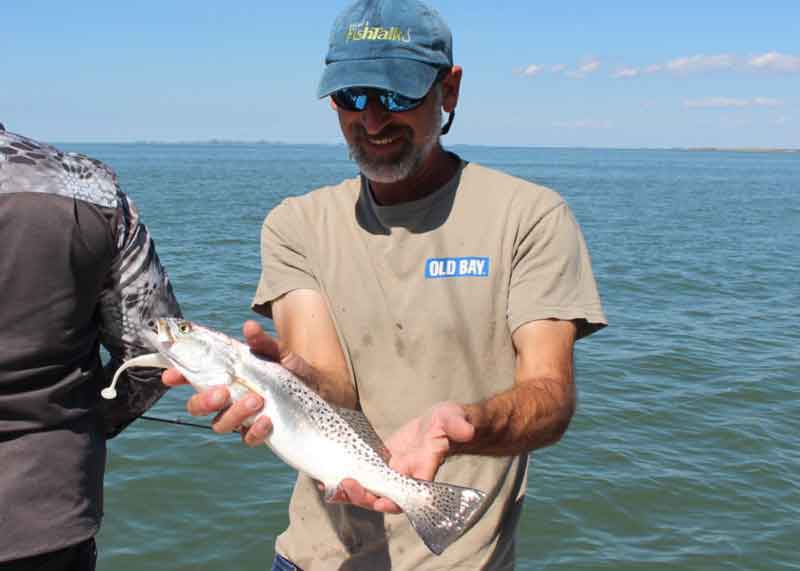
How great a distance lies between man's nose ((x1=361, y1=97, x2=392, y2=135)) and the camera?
11.4 feet

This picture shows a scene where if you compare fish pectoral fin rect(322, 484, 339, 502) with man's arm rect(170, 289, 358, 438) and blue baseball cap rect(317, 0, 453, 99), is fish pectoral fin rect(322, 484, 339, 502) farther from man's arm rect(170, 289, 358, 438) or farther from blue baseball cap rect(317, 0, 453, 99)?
blue baseball cap rect(317, 0, 453, 99)

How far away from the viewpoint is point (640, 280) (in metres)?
22.2

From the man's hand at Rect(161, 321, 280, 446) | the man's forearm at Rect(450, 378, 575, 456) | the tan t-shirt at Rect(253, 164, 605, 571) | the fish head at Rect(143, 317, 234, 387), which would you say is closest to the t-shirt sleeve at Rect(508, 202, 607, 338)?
the tan t-shirt at Rect(253, 164, 605, 571)

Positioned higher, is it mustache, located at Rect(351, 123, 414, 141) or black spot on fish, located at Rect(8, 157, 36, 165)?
mustache, located at Rect(351, 123, 414, 141)

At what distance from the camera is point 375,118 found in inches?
137

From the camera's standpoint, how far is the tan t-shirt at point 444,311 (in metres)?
3.34

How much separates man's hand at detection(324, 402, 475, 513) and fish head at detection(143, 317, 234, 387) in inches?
24.5

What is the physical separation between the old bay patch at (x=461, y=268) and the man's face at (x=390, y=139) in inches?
15.8

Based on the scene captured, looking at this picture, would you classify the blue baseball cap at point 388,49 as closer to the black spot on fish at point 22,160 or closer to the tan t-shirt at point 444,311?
the tan t-shirt at point 444,311

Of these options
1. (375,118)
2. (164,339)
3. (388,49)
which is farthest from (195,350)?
(388,49)

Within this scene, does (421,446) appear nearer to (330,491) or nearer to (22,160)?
(330,491)

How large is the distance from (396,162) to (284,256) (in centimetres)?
62

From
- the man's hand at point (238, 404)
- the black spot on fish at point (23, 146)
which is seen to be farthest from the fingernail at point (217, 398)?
the black spot on fish at point (23, 146)

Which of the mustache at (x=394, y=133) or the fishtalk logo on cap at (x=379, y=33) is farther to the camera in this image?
the mustache at (x=394, y=133)
